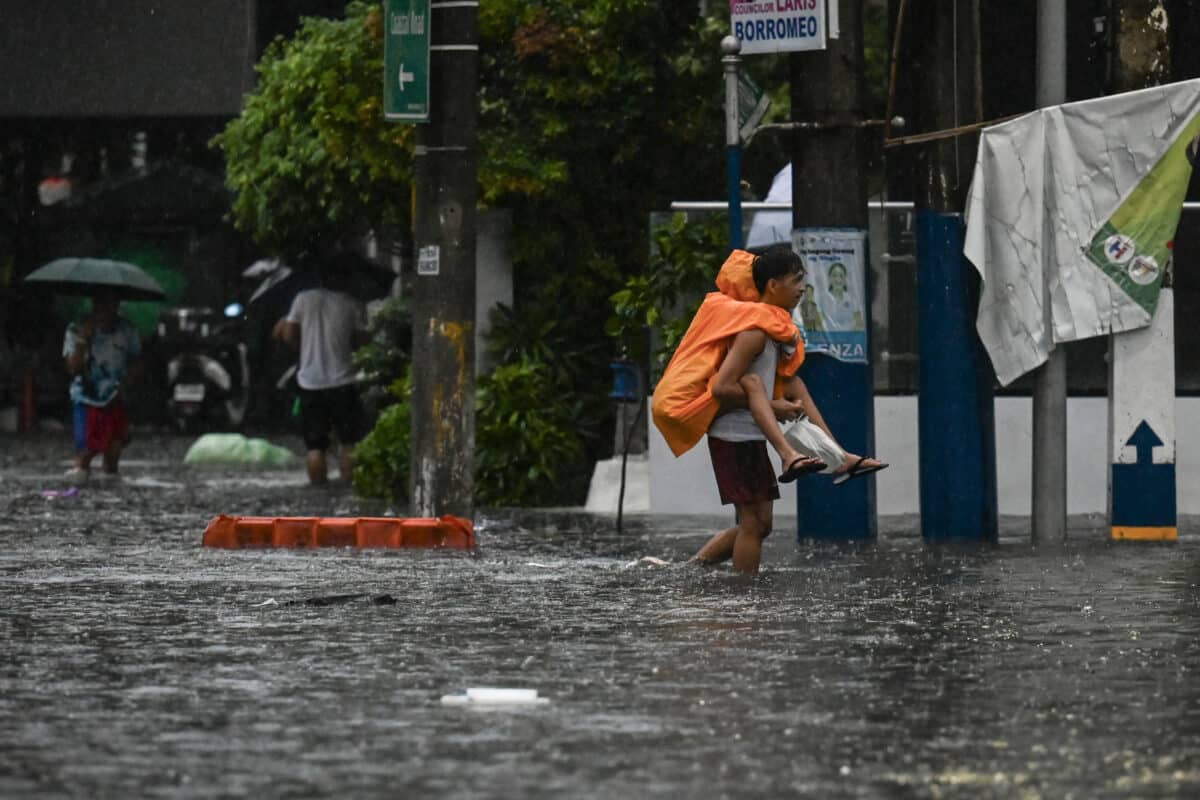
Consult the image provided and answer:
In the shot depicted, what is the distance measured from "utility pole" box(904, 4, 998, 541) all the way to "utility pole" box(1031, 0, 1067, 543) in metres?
0.27

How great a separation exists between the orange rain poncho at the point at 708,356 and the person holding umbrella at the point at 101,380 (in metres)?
11.1

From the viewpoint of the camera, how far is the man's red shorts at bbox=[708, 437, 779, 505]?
12.1m

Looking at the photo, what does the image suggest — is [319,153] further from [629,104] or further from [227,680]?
[227,680]

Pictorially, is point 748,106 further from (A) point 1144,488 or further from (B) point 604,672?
(B) point 604,672

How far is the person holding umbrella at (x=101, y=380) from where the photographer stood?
22.8 meters

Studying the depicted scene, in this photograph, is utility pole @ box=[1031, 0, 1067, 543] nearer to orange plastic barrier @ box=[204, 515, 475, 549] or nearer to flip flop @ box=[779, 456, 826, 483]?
orange plastic barrier @ box=[204, 515, 475, 549]

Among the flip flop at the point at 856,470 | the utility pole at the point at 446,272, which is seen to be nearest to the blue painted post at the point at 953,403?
the utility pole at the point at 446,272

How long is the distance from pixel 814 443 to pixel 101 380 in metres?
12.2

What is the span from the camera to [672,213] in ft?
55.7

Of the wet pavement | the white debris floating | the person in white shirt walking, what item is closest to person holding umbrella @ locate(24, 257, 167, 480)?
the person in white shirt walking

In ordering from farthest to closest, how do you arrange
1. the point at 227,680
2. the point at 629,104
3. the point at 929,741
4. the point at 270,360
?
the point at 270,360
the point at 629,104
the point at 227,680
the point at 929,741

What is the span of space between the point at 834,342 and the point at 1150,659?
6130 mm

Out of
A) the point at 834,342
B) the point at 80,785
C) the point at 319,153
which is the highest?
the point at 319,153

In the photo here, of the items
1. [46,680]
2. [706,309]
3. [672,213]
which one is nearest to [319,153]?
[672,213]
